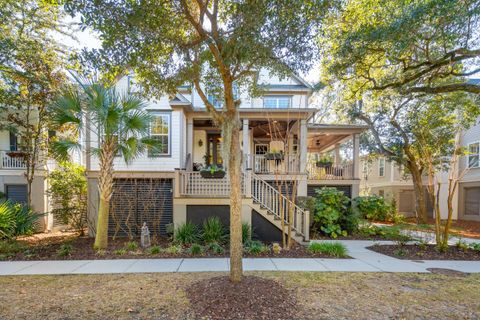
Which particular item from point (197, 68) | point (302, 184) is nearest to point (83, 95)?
point (197, 68)

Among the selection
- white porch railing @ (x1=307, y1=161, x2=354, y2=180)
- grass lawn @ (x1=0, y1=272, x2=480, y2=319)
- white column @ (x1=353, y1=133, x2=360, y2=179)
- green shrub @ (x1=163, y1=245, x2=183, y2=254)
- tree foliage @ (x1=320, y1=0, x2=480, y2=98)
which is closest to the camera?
grass lawn @ (x1=0, y1=272, x2=480, y2=319)

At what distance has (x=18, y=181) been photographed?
1232cm

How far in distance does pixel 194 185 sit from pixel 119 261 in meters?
3.45

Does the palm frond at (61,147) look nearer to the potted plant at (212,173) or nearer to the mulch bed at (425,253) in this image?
the potted plant at (212,173)

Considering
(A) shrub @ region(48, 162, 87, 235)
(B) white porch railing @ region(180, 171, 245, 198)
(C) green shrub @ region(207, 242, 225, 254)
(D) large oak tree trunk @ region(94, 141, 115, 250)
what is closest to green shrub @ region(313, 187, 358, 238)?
(B) white porch railing @ region(180, 171, 245, 198)

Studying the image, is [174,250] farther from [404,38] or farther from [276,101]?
[276,101]

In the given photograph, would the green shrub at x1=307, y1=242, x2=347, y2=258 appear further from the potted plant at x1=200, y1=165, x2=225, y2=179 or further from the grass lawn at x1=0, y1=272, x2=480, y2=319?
the potted plant at x1=200, y1=165, x2=225, y2=179

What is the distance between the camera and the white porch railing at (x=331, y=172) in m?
12.9

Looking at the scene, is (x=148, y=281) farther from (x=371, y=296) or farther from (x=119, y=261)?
(x=371, y=296)

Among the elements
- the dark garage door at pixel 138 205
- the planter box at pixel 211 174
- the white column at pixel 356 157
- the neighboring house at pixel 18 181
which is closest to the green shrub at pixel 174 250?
the planter box at pixel 211 174

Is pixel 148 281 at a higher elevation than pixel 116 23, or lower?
lower

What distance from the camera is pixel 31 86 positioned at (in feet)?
29.5

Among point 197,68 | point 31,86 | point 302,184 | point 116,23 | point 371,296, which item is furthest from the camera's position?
point 302,184

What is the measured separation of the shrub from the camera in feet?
33.0
